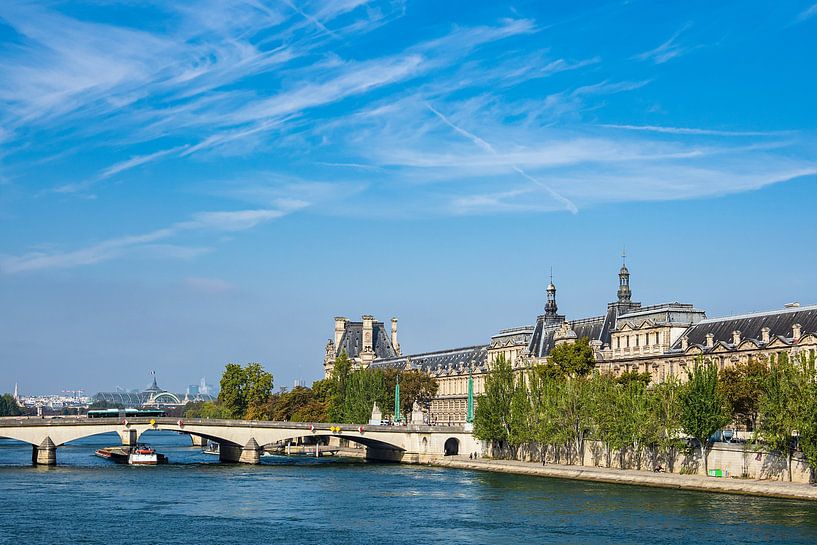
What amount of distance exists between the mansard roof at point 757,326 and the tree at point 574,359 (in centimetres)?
A: 956

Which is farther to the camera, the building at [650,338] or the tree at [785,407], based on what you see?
the building at [650,338]

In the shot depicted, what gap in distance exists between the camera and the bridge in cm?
11581

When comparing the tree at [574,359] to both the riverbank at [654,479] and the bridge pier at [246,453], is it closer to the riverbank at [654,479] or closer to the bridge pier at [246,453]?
the riverbank at [654,479]

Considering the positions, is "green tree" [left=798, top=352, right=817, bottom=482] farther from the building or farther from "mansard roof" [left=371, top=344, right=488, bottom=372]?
"mansard roof" [left=371, top=344, right=488, bottom=372]

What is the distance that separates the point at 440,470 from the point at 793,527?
2170 inches

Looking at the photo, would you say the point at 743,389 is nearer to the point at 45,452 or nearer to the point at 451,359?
the point at 45,452

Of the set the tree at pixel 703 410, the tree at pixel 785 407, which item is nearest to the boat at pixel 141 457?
the tree at pixel 703 410

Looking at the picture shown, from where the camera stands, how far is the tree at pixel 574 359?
12319cm

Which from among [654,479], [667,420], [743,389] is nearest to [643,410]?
[667,420]

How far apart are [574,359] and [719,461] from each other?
35087mm

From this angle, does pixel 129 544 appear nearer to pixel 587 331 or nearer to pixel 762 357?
pixel 762 357

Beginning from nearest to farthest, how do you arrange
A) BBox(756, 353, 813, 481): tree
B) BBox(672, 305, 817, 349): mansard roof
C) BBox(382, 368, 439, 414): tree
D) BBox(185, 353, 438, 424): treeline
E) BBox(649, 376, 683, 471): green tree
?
BBox(756, 353, 813, 481): tree
BBox(649, 376, 683, 471): green tree
BBox(672, 305, 817, 349): mansard roof
BBox(185, 353, 438, 424): treeline
BBox(382, 368, 439, 414): tree

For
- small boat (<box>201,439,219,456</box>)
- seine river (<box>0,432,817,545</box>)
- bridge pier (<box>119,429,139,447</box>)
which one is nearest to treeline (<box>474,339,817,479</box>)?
seine river (<box>0,432,817,545</box>)

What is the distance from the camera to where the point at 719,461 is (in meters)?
89.1
